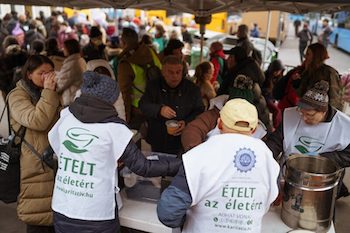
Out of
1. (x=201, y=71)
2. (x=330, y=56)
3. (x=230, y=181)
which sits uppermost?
(x=230, y=181)

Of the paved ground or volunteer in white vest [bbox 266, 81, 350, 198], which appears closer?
volunteer in white vest [bbox 266, 81, 350, 198]

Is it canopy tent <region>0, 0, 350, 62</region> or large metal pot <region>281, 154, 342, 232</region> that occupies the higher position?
canopy tent <region>0, 0, 350, 62</region>

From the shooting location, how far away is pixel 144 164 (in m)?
1.99

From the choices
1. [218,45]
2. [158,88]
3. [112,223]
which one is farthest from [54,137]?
[218,45]

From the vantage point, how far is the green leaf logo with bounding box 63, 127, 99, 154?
1.88 meters

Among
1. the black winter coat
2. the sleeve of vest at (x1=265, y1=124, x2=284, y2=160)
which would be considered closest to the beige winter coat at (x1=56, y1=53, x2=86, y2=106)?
the black winter coat

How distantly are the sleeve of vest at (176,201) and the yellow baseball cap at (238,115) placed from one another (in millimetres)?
302

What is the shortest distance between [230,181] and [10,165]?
1.63 meters

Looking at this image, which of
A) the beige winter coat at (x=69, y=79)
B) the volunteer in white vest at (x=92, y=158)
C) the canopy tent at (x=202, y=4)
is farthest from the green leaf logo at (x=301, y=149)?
the canopy tent at (x=202, y=4)

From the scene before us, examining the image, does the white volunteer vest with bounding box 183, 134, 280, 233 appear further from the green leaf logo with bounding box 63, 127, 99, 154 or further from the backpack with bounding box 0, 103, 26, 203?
the backpack with bounding box 0, 103, 26, 203

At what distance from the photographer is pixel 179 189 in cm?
168

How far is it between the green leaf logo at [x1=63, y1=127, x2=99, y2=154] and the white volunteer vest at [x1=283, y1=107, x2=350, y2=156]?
1.22 m

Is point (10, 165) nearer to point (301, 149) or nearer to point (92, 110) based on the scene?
point (92, 110)

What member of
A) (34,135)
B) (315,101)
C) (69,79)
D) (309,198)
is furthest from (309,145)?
(69,79)
